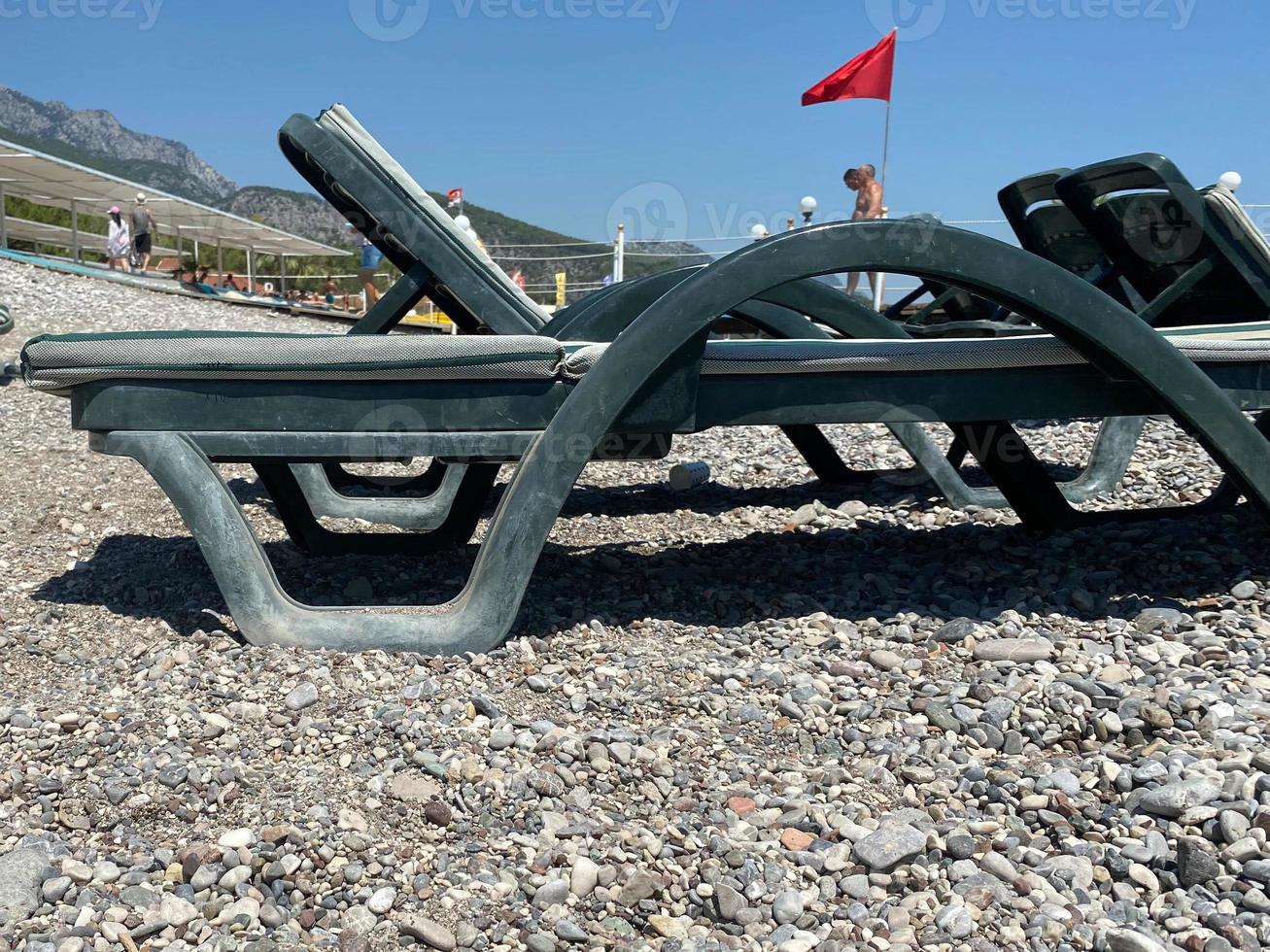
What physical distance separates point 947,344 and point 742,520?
187cm

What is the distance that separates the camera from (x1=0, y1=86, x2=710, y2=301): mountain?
18713 mm

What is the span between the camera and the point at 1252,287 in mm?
4844

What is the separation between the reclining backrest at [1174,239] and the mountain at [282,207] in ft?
7.04

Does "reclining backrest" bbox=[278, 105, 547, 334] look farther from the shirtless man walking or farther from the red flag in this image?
the red flag

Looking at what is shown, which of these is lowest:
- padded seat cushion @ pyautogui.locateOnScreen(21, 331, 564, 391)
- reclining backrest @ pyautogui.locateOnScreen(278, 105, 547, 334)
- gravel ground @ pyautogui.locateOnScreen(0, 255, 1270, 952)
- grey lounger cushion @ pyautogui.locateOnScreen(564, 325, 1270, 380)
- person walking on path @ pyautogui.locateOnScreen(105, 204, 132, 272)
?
gravel ground @ pyautogui.locateOnScreen(0, 255, 1270, 952)

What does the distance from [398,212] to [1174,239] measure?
3.79 meters

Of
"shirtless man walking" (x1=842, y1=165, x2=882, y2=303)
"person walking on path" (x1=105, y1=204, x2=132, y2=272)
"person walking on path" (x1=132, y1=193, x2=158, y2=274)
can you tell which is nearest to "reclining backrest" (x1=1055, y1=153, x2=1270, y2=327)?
"shirtless man walking" (x1=842, y1=165, x2=882, y2=303)

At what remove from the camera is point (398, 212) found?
173 inches

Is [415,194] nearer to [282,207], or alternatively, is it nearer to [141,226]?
[141,226]

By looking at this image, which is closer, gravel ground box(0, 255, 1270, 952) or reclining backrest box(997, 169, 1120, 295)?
gravel ground box(0, 255, 1270, 952)

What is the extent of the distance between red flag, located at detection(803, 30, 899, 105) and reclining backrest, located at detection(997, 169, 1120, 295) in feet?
26.4

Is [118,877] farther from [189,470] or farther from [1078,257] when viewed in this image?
[1078,257]

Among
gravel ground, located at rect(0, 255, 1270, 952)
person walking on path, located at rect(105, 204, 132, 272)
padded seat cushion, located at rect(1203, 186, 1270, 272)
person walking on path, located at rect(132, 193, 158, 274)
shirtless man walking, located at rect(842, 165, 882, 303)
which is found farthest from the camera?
person walking on path, located at rect(105, 204, 132, 272)

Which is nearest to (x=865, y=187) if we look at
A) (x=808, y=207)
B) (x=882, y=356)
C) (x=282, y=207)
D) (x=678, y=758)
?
(x=808, y=207)
